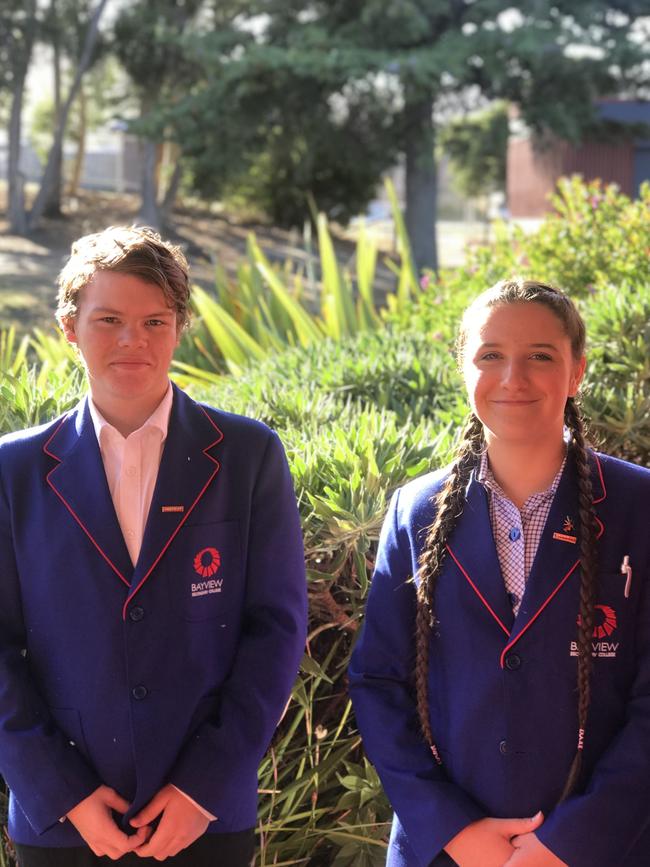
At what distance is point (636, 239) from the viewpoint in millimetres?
6070

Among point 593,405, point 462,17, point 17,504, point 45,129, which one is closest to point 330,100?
point 462,17

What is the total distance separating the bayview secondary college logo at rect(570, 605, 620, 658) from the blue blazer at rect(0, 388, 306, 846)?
22.0 inches

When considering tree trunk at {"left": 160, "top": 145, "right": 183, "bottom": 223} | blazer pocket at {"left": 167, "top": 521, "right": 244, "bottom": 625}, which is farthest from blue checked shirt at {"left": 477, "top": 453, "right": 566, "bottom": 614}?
tree trunk at {"left": 160, "top": 145, "right": 183, "bottom": 223}

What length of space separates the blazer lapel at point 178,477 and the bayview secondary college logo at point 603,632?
76cm

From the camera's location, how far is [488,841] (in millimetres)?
1949

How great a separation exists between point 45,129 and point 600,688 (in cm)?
3771

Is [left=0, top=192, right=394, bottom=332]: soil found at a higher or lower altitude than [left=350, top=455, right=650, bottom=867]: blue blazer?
higher

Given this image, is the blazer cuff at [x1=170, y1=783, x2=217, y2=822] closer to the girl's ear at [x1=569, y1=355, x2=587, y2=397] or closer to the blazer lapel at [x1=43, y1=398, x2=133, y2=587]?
the blazer lapel at [x1=43, y1=398, x2=133, y2=587]

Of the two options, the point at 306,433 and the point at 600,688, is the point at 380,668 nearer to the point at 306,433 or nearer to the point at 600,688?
the point at 600,688

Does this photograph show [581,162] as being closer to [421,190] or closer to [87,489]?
[421,190]

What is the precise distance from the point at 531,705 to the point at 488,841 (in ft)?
0.81

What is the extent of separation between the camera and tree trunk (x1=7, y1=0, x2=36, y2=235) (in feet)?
78.4

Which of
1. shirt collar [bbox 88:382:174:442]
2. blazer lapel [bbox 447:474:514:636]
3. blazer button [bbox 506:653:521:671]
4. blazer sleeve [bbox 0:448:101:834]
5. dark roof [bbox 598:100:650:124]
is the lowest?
blazer sleeve [bbox 0:448:101:834]

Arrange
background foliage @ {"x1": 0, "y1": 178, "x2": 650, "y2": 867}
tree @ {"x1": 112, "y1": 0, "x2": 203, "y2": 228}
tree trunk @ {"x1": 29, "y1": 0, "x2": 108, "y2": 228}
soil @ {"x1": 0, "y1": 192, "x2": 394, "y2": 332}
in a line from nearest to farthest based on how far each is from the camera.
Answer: background foliage @ {"x1": 0, "y1": 178, "x2": 650, "y2": 867} → soil @ {"x1": 0, "y1": 192, "x2": 394, "y2": 332} → tree trunk @ {"x1": 29, "y1": 0, "x2": 108, "y2": 228} → tree @ {"x1": 112, "y1": 0, "x2": 203, "y2": 228}
